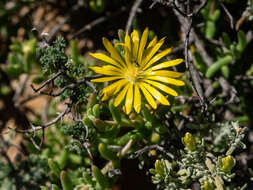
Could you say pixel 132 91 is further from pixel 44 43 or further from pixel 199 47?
pixel 199 47

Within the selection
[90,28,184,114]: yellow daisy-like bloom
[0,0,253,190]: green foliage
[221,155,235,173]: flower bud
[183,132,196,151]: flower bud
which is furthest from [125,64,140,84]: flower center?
[221,155,235,173]: flower bud

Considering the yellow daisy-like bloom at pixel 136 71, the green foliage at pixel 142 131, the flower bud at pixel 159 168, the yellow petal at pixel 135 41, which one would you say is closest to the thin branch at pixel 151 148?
the green foliage at pixel 142 131

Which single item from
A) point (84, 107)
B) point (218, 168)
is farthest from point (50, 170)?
point (218, 168)

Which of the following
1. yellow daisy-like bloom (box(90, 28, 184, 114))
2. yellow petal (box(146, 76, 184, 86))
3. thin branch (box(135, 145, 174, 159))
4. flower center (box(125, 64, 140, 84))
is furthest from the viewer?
thin branch (box(135, 145, 174, 159))

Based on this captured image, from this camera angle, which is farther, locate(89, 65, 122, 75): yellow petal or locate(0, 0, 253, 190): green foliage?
locate(0, 0, 253, 190): green foliage

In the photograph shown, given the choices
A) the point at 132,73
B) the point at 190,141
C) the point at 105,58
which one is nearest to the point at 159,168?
the point at 190,141

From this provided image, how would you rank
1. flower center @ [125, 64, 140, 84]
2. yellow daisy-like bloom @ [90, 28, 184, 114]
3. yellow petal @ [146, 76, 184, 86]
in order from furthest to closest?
flower center @ [125, 64, 140, 84]
yellow daisy-like bloom @ [90, 28, 184, 114]
yellow petal @ [146, 76, 184, 86]

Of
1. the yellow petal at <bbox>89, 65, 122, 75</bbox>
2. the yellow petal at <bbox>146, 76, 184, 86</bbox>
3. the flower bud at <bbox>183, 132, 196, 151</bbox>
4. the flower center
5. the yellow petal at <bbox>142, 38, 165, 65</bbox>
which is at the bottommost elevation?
the flower bud at <bbox>183, 132, 196, 151</bbox>

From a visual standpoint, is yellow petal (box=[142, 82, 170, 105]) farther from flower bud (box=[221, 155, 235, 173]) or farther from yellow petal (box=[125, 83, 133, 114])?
flower bud (box=[221, 155, 235, 173])

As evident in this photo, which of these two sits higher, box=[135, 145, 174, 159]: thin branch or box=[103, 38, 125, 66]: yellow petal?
box=[103, 38, 125, 66]: yellow petal

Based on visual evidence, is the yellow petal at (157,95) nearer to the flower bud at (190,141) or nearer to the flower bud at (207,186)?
the flower bud at (190,141)
